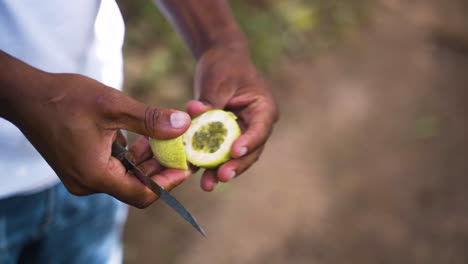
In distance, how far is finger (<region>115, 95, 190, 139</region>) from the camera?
3.69 ft

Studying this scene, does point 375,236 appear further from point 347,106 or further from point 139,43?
point 139,43

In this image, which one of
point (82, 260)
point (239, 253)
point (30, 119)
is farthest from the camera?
point (239, 253)

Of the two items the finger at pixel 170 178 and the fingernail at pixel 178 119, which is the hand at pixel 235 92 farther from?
the fingernail at pixel 178 119

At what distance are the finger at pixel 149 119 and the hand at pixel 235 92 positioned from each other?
0.42m

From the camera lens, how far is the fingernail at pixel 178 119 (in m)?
1.19

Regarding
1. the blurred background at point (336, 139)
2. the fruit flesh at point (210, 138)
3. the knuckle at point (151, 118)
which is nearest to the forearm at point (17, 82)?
the knuckle at point (151, 118)

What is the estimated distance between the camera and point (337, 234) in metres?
3.15

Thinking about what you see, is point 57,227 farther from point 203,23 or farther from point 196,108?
point 203,23

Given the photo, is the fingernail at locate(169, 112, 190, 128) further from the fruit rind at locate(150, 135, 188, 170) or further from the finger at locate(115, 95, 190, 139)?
the fruit rind at locate(150, 135, 188, 170)

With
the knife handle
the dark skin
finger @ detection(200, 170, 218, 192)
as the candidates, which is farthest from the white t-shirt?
finger @ detection(200, 170, 218, 192)

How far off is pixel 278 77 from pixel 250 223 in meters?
1.38

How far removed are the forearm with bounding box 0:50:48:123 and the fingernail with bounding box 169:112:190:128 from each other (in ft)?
1.05

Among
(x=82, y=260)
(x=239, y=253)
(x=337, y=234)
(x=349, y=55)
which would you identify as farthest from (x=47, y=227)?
(x=349, y=55)

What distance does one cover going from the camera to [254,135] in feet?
5.17
